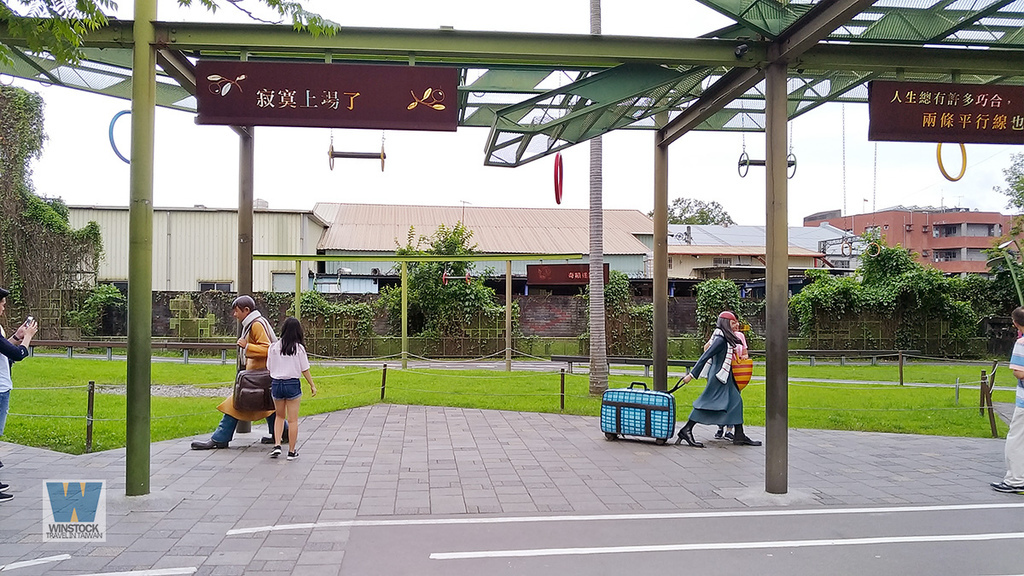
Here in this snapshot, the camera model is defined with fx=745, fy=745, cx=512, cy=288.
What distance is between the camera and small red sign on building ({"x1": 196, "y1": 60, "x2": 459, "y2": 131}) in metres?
6.85

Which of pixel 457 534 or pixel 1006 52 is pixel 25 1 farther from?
pixel 1006 52

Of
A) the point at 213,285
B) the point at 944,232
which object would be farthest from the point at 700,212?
the point at 213,285

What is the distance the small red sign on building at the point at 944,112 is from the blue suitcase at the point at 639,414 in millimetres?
4039

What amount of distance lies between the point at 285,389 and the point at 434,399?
5.85 meters

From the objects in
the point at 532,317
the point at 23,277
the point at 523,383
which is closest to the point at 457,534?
the point at 523,383

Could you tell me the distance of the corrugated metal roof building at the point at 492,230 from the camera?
39281 millimetres

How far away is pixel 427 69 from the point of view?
273 inches

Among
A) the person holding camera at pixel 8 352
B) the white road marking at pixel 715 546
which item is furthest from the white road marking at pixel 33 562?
the white road marking at pixel 715 546

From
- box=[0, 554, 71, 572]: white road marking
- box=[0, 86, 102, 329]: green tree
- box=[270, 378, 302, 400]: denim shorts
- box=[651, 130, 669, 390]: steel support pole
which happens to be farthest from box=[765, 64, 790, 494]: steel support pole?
box=[0, 86, 102, 329]: green tree

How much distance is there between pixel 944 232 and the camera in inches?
2489

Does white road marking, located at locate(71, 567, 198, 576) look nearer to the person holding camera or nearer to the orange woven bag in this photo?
the person holding camera

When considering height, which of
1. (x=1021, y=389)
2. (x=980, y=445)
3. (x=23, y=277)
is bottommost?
(x=980, y=445)

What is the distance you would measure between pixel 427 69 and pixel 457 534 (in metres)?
4.13

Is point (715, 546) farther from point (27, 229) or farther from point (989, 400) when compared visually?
point (27, 229)
